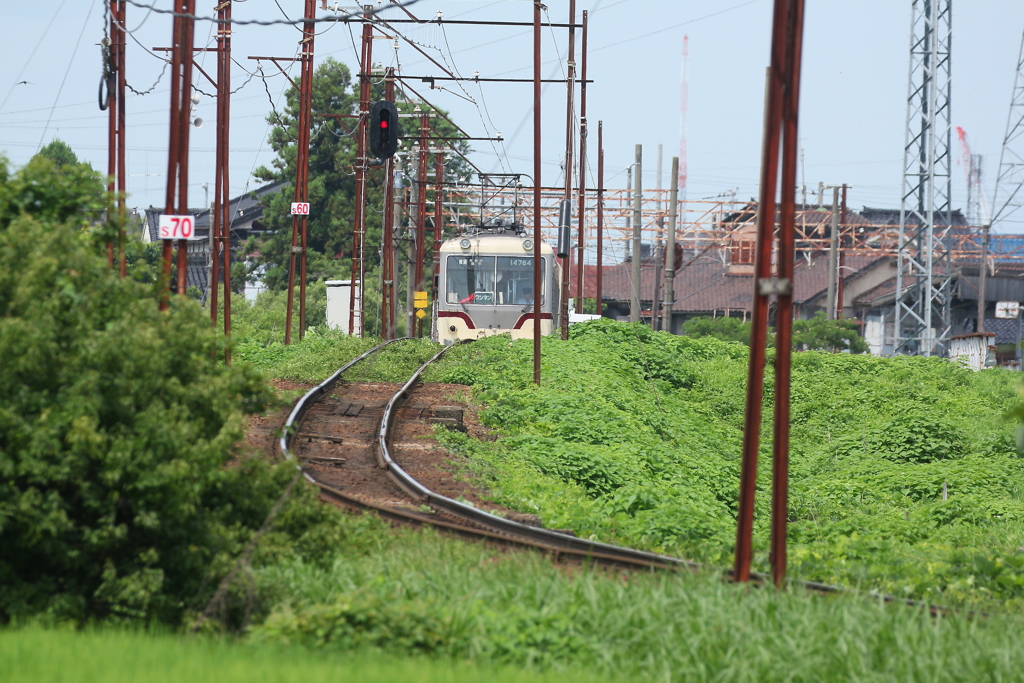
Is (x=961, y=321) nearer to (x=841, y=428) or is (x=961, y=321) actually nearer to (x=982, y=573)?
(x=841, y=428)

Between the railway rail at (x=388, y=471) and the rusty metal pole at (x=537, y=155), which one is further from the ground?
the rusty metal pole at (x=537, y=155)

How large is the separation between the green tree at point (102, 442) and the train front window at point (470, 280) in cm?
1879

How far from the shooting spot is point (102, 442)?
6.38m

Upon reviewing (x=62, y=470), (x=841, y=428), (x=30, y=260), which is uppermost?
(x=30, y=260)

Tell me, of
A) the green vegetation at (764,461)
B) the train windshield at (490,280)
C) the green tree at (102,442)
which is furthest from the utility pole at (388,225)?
the green tree at (102,442)

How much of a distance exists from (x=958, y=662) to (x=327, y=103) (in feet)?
186

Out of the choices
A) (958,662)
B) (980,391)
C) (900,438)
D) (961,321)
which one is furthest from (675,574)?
(961,321)

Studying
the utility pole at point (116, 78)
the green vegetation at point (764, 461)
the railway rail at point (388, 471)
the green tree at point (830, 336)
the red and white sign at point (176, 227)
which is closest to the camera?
the railway rail at point (388, 471)

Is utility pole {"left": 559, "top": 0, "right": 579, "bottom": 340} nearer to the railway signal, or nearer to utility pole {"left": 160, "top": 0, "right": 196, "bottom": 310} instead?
the railway signal

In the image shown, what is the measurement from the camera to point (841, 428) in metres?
20.9

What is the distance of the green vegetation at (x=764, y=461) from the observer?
9.49 metres

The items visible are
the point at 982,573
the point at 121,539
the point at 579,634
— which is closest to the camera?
the point at 579,634

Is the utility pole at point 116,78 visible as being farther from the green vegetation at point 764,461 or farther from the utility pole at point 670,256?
the utility pole at point 670,256

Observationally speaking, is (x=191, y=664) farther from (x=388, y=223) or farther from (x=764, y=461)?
(x=388, y=223)
